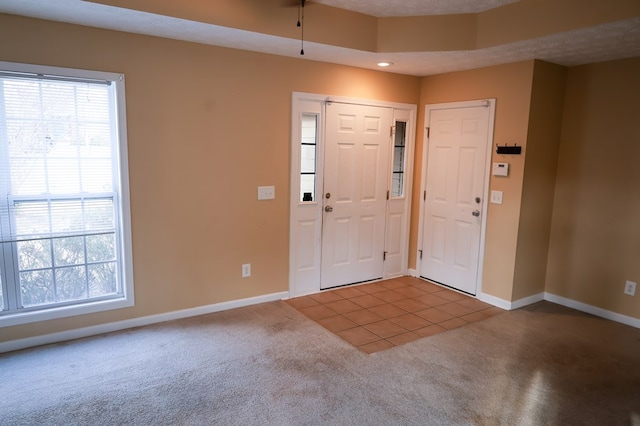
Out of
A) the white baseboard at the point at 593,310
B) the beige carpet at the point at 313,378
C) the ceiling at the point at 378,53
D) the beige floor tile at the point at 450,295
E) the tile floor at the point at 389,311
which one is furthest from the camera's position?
the beige floor tile at the point at 450,295

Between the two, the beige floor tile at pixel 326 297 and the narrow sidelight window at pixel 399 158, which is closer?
the beige floor tile at pixel 326 297

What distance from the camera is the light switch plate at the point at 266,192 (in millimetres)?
3912

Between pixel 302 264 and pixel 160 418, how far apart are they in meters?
2.19

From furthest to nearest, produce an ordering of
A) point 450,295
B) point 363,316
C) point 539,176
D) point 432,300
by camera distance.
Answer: point 450,295 < point 432,300 < point 539,176 < point 363,316

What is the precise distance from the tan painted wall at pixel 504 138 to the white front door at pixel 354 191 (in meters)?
0.96

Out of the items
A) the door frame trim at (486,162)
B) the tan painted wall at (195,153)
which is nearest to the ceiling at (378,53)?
the tan painted wall at (195,153)

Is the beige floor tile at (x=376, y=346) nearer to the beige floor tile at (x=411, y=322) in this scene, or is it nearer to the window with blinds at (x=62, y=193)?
the beige floor tile at (x=411, y=322)

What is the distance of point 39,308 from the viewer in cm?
310

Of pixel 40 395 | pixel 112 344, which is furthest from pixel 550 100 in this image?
pixel 40 395

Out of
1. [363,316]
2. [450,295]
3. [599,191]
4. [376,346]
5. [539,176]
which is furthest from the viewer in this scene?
[450,295]

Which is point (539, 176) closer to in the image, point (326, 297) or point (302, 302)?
point (326, 297)

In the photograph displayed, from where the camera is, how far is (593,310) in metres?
4.02

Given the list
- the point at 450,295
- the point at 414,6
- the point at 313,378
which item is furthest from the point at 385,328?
the point at 414,6

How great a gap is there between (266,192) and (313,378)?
185cm
